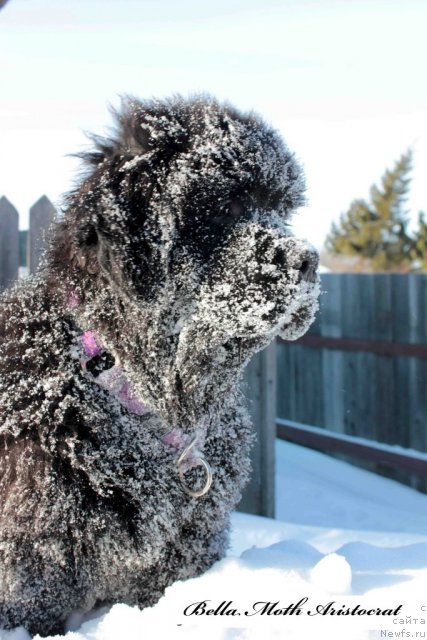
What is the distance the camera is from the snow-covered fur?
204 centimetres

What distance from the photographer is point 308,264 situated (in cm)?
201

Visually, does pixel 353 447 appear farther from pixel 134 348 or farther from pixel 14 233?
pixel 134 348

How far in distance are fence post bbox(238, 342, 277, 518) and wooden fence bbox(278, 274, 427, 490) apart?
2.02m

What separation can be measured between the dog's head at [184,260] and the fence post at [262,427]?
2.23 m

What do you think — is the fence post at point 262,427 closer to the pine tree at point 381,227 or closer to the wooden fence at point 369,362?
the wooden fence at point 369,362

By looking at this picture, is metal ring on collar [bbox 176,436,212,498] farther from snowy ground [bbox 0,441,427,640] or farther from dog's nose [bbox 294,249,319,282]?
dog's nose [bbox 294,249,319,282]

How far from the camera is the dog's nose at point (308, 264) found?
6.50 feet

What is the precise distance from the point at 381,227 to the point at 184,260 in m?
41.9

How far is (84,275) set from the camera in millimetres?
2129

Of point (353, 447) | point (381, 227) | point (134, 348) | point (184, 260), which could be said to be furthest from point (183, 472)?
point (381, 227)

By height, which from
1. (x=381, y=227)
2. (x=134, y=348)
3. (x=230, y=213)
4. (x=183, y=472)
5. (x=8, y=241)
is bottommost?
(x=183, y=472)

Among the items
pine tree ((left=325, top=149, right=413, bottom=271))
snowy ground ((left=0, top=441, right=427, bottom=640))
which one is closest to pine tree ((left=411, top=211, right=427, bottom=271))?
pine tree ((left=325, top=149, right=413, bottom=271))

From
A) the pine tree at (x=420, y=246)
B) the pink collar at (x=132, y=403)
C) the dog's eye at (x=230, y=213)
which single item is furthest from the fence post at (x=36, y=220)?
the pine tree at (x=420, y=246)

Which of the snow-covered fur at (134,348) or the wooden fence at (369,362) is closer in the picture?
the snow-covered fur at (134,348)
